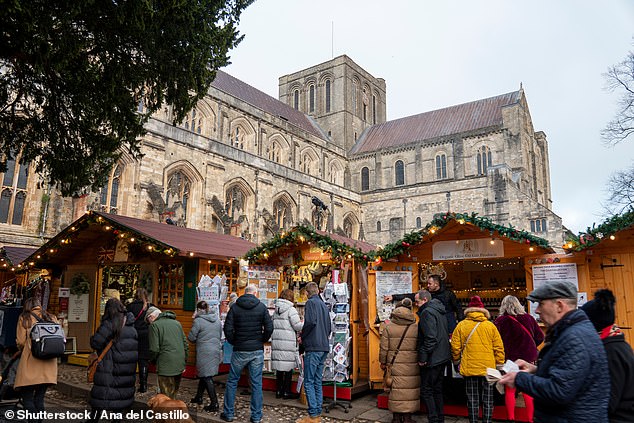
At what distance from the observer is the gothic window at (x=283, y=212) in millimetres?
27641

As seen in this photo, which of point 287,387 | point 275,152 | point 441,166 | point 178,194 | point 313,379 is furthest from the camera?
point 441,166

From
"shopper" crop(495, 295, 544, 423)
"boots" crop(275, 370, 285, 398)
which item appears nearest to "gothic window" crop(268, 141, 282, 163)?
"boots" crop(275, 370, 285, 398)

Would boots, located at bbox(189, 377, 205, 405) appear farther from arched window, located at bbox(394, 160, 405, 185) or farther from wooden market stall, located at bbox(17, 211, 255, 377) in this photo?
arched window, located at bbox(394, 160, 405, 185)

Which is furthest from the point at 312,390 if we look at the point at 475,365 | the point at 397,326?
the point at 475,365

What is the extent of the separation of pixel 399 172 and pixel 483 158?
22.7 ft

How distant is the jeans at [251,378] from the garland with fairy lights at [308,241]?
7.46 feet

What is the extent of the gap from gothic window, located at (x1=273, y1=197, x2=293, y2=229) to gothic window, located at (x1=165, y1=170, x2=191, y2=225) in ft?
20.7

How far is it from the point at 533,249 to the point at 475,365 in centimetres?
272

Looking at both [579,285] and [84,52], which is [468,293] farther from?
[84,52]

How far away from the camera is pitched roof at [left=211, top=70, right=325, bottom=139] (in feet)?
104

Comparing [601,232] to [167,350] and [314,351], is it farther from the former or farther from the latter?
[167,350]

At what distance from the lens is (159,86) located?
25.0ft

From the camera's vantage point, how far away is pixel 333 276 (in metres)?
7.18

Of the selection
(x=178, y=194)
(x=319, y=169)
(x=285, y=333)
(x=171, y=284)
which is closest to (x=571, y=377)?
(x=285, y=333)
